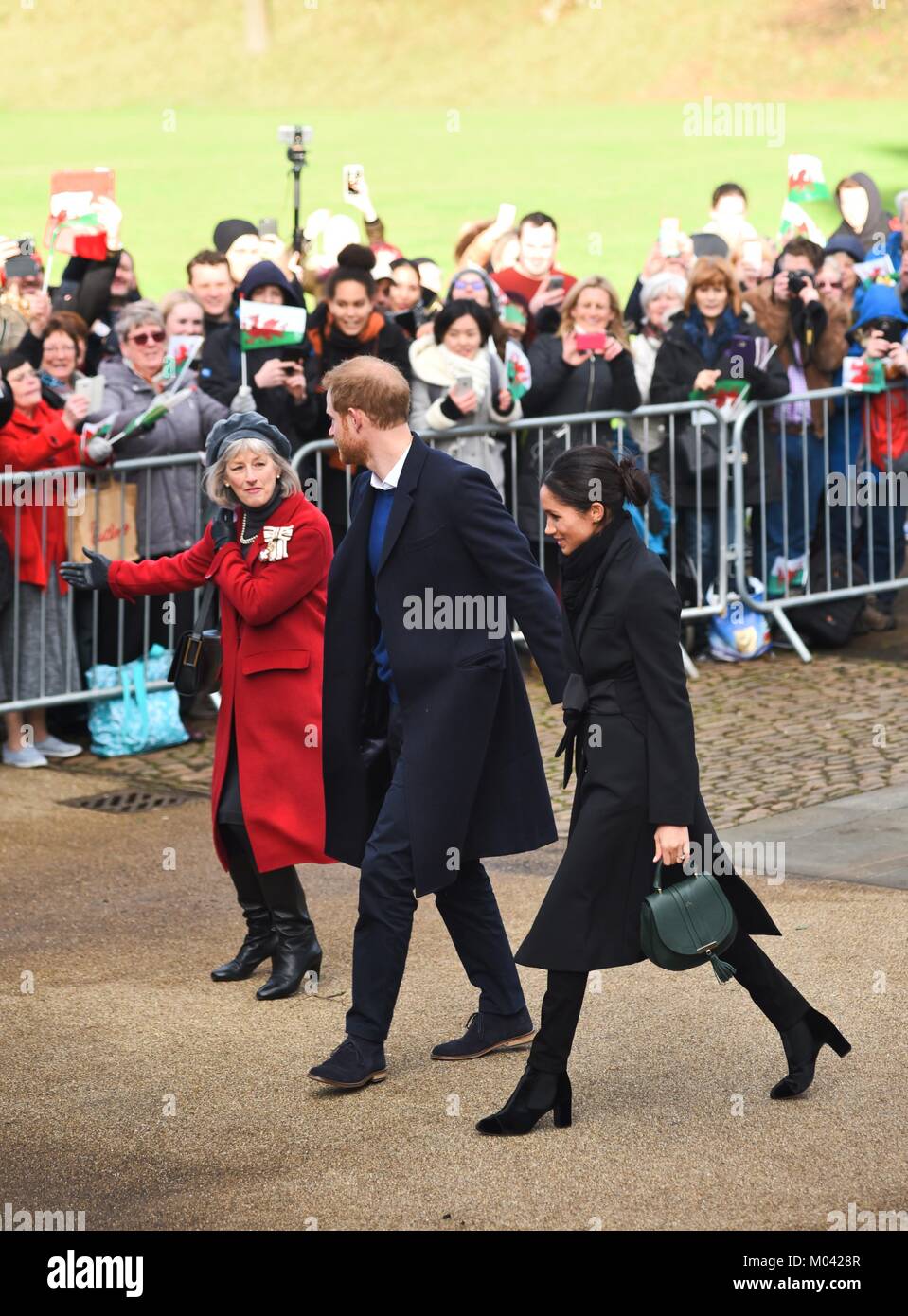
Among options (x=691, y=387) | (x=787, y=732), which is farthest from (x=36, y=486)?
(x=691, y=387)

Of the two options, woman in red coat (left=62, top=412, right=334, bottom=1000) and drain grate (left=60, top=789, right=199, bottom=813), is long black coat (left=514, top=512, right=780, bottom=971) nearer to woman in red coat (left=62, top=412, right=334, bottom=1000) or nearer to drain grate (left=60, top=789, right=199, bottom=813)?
woman in red coat (left=62, top=412, right=334, bottom=1000)

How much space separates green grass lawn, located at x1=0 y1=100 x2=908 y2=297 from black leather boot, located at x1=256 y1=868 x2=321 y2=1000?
89.7ft

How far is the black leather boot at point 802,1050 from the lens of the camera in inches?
221

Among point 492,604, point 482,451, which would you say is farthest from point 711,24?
point 492,604

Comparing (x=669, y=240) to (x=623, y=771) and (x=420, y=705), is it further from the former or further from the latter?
(x=623, y=771)

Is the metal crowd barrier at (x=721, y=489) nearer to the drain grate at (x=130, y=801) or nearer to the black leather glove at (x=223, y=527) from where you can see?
the drain grate at (x=130, y=801)

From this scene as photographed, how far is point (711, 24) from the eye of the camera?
51.9m

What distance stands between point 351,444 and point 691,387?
6126 millimetres

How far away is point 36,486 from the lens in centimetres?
984

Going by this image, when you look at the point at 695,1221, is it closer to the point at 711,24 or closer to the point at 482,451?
the point at 482,451

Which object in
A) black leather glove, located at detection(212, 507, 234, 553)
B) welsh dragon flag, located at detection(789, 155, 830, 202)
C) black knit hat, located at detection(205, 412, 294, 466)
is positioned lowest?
black leather glove, located at detection(212, 507, 234, 553)

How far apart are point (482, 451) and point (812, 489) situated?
2247 mm

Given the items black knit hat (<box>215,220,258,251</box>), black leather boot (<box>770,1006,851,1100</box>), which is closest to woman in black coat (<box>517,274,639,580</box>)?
black knit hat (<box>215,220,258,251</box>)

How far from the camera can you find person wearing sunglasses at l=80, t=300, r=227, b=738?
10250 mm
